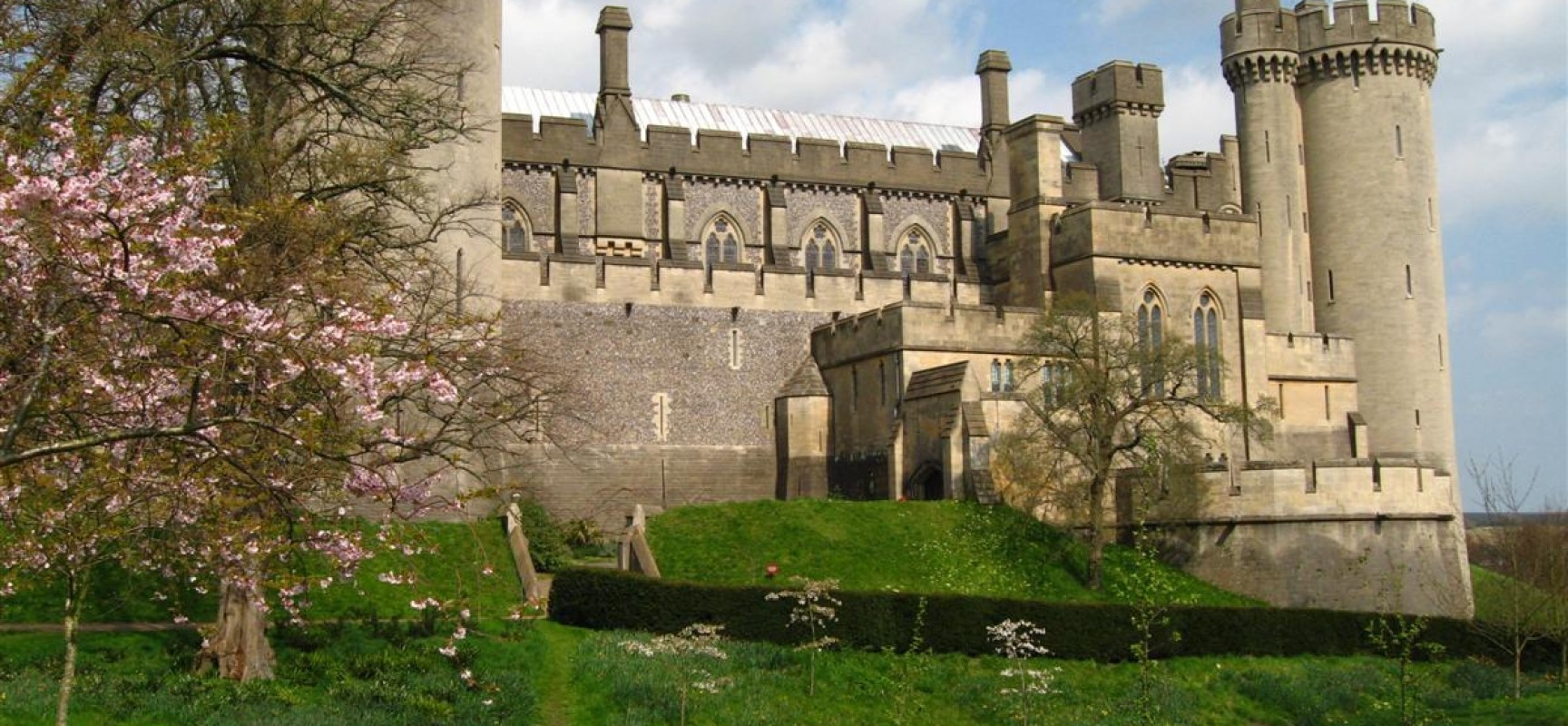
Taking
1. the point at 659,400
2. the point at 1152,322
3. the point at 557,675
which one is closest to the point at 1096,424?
the point at 1152,322

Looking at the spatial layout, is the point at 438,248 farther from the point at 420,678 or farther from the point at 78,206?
the point at 78,206

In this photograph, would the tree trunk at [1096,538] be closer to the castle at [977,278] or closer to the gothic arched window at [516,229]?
the castle at [977,278]

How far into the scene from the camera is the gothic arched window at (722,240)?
3922cm

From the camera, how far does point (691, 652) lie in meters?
19.5

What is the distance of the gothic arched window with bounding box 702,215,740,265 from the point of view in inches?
1544

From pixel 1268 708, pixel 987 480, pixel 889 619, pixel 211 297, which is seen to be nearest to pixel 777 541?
pixel 987 480

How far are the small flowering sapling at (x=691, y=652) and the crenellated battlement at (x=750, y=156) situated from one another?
1908 centimetres

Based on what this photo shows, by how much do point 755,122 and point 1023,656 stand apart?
83.9 ft

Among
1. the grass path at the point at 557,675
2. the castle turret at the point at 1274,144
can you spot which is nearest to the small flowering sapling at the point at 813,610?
the grass path at the point at 557,675

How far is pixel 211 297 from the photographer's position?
41.8 feet

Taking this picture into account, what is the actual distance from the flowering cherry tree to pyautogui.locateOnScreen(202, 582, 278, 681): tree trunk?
134 centimetres

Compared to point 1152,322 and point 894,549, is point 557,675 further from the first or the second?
point 1152,322

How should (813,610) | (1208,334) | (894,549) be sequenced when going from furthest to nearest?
(1208,334) → (894,549) → (813,610)

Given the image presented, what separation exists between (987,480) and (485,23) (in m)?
12.7
